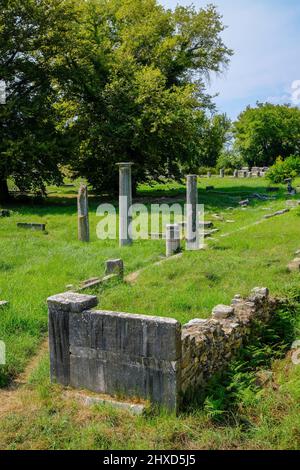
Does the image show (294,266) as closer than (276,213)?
Yes

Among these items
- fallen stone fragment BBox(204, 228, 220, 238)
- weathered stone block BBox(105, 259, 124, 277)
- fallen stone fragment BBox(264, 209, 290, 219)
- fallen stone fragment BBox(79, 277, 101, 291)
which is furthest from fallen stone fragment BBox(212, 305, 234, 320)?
fallen stone fragment BBox(264, 209, 290, 219)

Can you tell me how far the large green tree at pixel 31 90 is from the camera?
924 inches

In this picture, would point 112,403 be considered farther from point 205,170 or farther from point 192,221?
point 205,170

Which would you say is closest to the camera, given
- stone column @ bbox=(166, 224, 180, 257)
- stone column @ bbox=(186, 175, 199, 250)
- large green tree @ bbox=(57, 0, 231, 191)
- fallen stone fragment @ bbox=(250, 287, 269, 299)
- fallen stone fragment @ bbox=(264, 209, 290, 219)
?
fallen stone fragment @ bbox=(250, 287, 269, 299)

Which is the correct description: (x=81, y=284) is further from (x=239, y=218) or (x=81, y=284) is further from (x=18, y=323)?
(x=239, y=218)

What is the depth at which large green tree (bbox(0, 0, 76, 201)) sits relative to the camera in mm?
23469

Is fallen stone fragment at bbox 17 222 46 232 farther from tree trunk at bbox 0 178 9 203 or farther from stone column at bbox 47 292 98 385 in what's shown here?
stone column at bbox 47 292 98 385

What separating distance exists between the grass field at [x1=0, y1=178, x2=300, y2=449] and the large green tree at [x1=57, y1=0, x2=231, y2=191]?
19.6 feet

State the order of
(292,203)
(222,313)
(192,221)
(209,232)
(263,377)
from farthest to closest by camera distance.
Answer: (292,203), (209,232), (192,221), (222,313), (263,377)

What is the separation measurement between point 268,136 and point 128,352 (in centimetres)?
5259

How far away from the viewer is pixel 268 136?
180 ft

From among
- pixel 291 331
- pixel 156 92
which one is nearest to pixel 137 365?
pixel 291 331

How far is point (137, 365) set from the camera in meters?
5.54

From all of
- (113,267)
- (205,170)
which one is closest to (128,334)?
(113,267)
